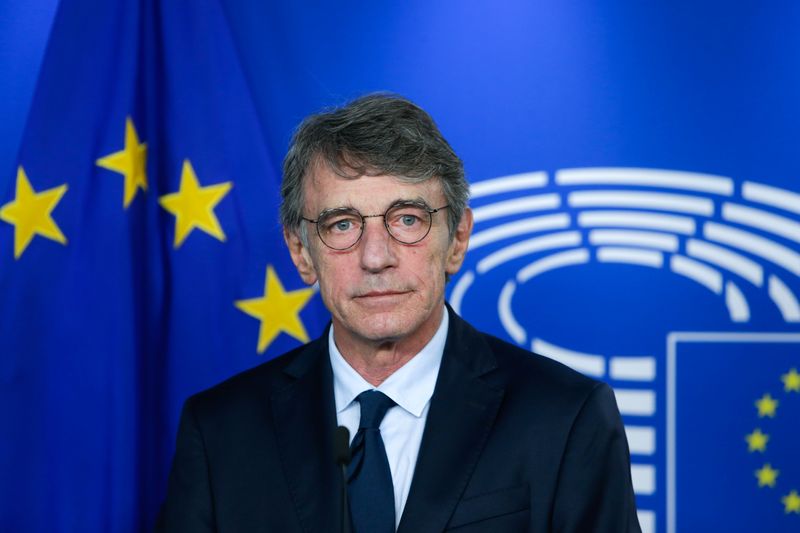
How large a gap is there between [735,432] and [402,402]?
3.82ft

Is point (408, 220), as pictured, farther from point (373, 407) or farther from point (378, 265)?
point (373, 407)

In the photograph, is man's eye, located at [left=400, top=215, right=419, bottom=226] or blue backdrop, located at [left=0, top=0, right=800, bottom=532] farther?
blue backdrop, located at [left=0, top=0, right=800, bottom=532]

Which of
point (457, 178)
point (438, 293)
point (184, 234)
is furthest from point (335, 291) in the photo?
point (184, 234)

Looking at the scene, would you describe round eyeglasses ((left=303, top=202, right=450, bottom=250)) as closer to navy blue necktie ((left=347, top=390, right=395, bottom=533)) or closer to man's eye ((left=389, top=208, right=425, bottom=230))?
man's eye ((left=389, top=208, right=425, bottom=230))

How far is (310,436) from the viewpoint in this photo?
162 cm

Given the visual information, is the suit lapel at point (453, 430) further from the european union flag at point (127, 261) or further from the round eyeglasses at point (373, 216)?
the european union flag at point (127, 261)

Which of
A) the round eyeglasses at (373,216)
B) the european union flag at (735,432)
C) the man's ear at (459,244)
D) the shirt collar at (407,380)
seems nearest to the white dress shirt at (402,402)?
the shirt collar at (407,380)

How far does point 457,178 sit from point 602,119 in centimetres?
96

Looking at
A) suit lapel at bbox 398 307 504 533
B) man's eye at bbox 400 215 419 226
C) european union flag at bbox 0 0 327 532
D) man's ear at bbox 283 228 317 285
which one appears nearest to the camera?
suit lapel at bbox 398 307 504 533

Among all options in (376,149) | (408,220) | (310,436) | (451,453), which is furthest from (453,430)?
(376,149)

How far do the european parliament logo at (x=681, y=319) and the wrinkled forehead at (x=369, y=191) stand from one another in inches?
37.9

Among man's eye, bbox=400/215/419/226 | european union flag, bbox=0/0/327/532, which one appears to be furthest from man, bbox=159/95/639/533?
european union flag, bbox=0/0/327/532

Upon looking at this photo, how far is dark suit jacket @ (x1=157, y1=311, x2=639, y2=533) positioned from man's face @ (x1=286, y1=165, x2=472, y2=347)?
0.44 feet

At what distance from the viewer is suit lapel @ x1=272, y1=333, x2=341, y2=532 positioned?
1.53 meters
